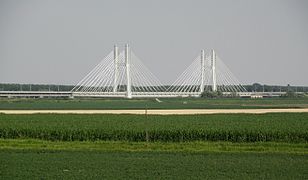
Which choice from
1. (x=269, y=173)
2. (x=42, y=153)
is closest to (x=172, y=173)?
(x=269, y=173)

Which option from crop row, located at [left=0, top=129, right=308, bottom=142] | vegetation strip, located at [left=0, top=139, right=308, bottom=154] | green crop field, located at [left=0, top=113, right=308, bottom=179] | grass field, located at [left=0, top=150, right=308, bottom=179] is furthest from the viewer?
crop row, located at [left=0, top=129, right=308, bottom=142]

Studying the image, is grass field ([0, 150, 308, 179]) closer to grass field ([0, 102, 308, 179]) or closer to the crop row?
grass field ([0, 102, 308, 179])

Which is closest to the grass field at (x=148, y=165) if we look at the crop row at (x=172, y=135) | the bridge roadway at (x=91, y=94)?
the crop row at (x=172, y=135)

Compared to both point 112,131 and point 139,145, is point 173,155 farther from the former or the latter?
point 112,131

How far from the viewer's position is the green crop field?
14016mm

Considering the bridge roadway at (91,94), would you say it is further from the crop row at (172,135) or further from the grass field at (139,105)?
the crop row at (172,135)

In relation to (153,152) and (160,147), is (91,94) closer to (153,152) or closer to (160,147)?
(160,147)

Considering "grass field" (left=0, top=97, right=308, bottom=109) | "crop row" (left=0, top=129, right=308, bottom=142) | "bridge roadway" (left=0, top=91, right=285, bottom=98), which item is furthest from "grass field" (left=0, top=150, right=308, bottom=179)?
"bridge roadway" (left=0, top=91, right=285, bottom=98)

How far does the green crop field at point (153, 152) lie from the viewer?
46.0 ft

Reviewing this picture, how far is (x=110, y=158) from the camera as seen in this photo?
17078 millimetres

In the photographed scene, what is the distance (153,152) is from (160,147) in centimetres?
222

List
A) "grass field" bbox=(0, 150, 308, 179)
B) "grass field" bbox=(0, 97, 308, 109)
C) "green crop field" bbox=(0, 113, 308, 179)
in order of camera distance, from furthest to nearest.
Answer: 1. "grass field" bbox=(0, 97, 308, 109)
2. "green crop field" bbox=(0, 113, 308, 179)
3. "grass field" bbox=(0, 150, 308, 179)

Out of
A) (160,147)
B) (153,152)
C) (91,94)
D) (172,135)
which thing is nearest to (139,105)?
(91,94)

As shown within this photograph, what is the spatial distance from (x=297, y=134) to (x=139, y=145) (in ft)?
24.6
